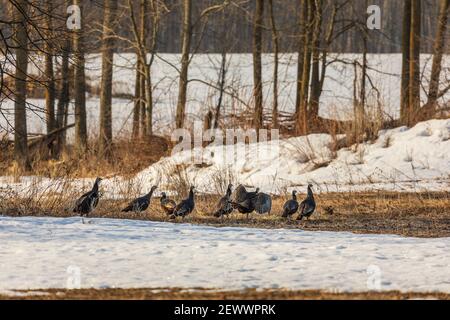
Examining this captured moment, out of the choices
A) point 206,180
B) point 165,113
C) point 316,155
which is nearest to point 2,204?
point 206,180

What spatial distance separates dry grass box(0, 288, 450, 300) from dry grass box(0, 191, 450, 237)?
477 cm

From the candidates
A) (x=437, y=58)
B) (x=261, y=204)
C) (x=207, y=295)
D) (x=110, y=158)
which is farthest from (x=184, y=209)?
(x=437, y=58)

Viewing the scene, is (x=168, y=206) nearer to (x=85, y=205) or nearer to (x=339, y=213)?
(x=85, y=205)

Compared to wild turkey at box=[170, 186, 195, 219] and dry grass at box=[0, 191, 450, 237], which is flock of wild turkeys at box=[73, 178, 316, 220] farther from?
dry grass at box=[0, 191, 450, 237]

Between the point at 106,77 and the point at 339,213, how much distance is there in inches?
685

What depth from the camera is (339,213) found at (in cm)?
1714

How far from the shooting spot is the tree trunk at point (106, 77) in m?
31.9

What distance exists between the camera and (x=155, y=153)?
104 feet

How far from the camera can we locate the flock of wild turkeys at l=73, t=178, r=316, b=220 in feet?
51.8

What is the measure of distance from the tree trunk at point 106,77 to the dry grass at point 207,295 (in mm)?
22232

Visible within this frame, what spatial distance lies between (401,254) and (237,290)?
2.99 metres

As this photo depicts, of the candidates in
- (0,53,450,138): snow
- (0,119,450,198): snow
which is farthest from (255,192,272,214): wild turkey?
(0,53,450,138): snow

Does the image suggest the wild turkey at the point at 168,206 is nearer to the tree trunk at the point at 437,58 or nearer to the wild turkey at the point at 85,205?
the wild turkey at the point at 85,205

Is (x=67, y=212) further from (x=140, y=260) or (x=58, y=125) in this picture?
(x=58, y=125)
